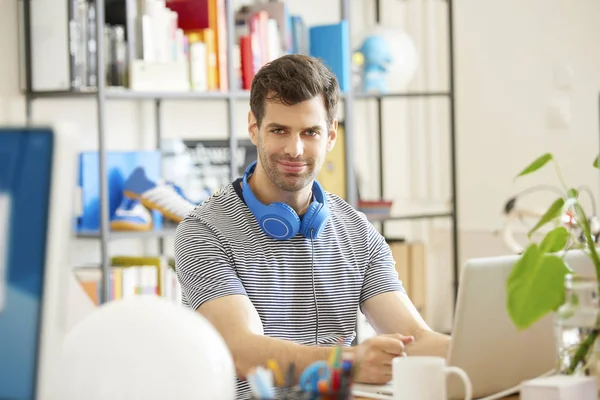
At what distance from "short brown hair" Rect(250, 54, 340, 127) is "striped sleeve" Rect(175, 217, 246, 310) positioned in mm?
328

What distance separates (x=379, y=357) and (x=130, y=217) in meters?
1.70

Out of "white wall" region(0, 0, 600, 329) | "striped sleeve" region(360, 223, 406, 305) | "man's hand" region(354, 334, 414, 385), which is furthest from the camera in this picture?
"white wall" region(0, 0, 600, 329)

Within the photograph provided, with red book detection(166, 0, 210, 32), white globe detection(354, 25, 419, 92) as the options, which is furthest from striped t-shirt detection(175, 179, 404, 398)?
white globe detection(354, 25, 419, 92)

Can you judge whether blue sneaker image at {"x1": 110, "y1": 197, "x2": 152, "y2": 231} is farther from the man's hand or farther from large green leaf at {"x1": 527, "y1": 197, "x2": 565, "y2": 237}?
large green leaf at {"x1": 527, "y1": 197, "x2": 565, "y2": 237}

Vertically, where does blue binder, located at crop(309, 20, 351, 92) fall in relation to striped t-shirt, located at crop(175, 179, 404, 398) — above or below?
above

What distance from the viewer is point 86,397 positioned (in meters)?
1.08

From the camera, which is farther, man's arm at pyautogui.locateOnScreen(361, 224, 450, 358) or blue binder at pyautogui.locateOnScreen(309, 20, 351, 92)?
blue binder at pyautogui.locateOnScreen(309, 20, 351, 92)

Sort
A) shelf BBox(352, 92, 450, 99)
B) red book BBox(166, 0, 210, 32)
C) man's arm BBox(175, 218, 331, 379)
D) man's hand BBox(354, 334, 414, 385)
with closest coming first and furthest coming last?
1. man's hand BBox(354, 334, 414, 385)
2. man's arm BBox(175, 218, 331, 379)
3. red book BBox(166, 0, 210, 32)
4. shelf BBox(352, 92, 450, 99)

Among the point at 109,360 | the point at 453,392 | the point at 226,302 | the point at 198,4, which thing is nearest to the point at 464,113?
the point at 198,4

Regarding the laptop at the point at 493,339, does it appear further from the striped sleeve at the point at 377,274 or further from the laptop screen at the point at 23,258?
the laptop screen at the point at 23,258

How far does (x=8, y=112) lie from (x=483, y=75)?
2.21 meters

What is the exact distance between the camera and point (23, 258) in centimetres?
105

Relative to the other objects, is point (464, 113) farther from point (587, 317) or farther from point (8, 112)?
point (587, 317)

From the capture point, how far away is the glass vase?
152 centimetres
